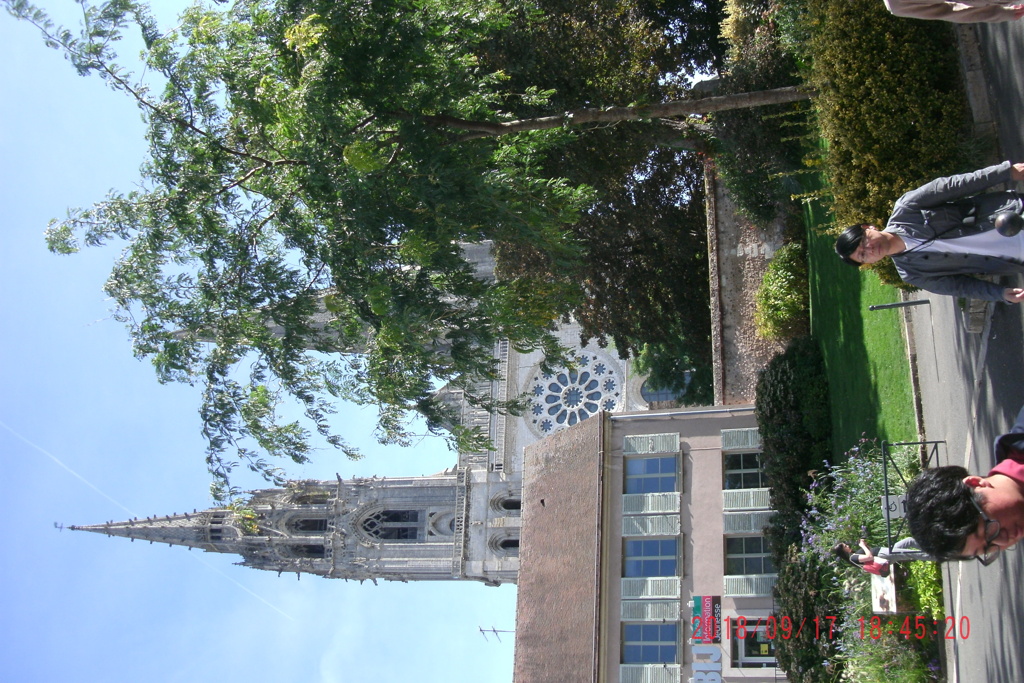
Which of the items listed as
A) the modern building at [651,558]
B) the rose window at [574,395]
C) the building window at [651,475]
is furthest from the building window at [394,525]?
the building window at [651,475]

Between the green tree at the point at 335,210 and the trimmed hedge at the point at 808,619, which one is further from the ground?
the green tree at the point at 335,210

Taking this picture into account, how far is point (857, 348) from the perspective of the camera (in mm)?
15297

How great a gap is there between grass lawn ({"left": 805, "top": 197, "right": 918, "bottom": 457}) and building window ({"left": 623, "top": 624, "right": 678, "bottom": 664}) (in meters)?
5.73

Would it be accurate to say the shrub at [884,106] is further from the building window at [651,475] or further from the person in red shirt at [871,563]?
the building window at [651,475]

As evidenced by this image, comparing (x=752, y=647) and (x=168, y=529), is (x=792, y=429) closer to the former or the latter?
(x=752, y=647)

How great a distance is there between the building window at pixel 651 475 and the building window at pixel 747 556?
5.98 feet

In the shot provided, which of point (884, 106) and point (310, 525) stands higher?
point (884, 106)

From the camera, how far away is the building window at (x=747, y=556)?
64.0 ft

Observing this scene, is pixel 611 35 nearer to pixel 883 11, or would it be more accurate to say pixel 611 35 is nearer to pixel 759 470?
pixel 883 11

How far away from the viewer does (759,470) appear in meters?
20.1

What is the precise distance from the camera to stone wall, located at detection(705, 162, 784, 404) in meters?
20.5

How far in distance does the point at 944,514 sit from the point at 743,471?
1585 cm
